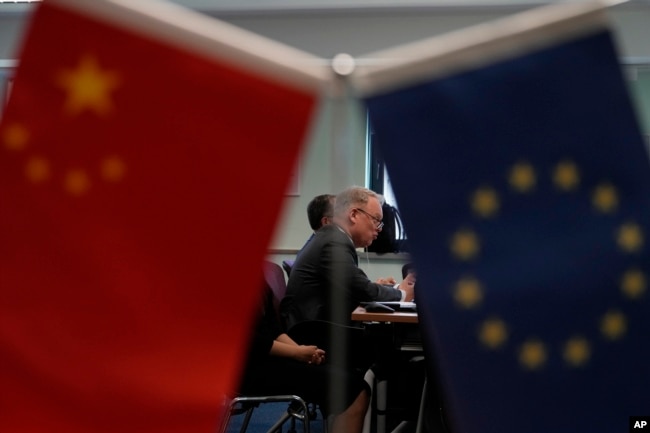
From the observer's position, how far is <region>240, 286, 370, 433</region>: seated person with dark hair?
262 centimetres

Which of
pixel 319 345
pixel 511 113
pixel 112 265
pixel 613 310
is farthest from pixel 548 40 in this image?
pixel 319 345

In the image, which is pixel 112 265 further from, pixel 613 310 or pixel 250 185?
pixel 613 310

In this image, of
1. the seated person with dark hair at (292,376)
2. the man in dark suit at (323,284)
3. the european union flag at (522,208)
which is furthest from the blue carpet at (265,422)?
the european union flag at (522,208)

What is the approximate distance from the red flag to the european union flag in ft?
0.49

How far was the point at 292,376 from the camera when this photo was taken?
104 inches

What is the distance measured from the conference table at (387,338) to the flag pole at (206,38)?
6.61 ft

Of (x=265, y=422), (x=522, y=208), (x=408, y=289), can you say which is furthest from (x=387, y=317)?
(x=522, y=208)

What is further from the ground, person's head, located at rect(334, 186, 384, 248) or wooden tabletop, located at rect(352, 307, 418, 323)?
person's head, located at rect(334, 186, 384, 248)

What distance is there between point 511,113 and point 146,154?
39 centimetres

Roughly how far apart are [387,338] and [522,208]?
2.34 m

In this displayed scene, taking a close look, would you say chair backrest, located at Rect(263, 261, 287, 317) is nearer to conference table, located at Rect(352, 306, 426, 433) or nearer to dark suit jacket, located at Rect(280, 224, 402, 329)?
dark suit jacket, located at Rect(280, 224, 402, 329)

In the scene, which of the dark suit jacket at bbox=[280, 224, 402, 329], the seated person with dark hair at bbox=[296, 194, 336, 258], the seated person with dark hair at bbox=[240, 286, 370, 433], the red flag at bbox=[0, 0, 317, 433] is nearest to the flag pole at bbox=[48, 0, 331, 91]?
the red flag at bbox=[0, 0, 317, 433]

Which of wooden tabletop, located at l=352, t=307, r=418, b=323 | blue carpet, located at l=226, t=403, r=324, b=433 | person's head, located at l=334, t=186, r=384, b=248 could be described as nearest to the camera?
wooden tabletop, located at l=352, t=307, r=418, b=323

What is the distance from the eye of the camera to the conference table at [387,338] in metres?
2.83
